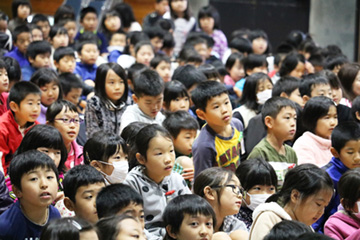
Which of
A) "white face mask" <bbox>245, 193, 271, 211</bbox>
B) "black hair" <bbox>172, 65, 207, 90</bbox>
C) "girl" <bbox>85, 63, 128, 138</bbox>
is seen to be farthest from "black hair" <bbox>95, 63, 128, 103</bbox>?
"white face mask" <bbox>245, 193, 271, 211</bbox>

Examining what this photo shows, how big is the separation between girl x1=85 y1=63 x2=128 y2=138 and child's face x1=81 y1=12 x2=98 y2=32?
3984mm

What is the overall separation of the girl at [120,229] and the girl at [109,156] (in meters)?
1.07

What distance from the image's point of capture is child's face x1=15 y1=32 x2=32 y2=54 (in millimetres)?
7609

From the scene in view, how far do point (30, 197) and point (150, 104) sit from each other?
1916 mm

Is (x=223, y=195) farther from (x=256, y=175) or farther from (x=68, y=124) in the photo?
(x=68, y=124)

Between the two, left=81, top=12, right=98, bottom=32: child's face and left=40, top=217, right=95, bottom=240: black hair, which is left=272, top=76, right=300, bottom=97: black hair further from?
left=81, top=12, right=98, bottom=32: child's face

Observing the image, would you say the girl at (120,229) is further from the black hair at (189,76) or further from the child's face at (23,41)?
the child's face at (23,41)

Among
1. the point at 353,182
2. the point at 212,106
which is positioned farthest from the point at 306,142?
the point at 353,182

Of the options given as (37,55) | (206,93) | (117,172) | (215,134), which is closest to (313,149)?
(215,134)

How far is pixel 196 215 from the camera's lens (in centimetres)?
344

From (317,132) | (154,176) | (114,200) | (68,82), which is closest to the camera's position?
(114,200)

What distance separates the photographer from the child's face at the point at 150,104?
17.4 feet

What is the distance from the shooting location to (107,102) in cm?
567

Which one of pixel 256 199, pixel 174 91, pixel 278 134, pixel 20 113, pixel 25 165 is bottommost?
pixel 256 199
